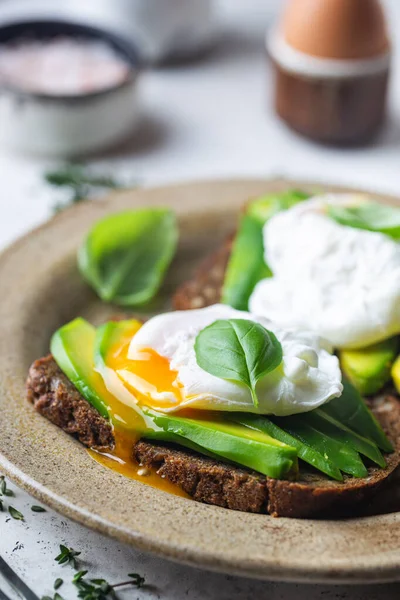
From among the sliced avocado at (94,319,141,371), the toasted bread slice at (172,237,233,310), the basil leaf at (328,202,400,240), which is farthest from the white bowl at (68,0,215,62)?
the sliced avocado at (94,319,141,371)

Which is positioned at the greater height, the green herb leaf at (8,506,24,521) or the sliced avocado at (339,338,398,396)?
the sliced avocado at (339,338,398,396)

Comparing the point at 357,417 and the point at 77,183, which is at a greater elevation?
the point at 357,417

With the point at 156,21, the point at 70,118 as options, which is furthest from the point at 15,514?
the point at 156,21

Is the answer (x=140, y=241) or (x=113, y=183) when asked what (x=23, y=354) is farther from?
(x=113, y=183)

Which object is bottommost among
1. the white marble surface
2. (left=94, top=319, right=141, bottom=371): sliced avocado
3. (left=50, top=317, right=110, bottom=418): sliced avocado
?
the white marble surface

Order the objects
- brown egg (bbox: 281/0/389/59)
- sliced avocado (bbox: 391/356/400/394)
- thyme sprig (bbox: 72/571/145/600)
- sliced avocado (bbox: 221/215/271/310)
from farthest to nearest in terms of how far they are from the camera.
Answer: brown egg (bbox: 281/0/389/59) → sliced avocado (bbox: 221/215/271/310) → sliced avocado (bbox: 391/356/400/394) → thyme sprig (bbox: 72/571/145/600)

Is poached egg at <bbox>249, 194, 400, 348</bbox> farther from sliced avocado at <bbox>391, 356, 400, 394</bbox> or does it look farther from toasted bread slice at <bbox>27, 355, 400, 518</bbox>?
toasted bread slice at <bbox>27, 355, 400, 518</bbox>

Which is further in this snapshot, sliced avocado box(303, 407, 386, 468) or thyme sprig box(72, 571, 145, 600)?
sliced avocado box(303, 407, 386, 468)

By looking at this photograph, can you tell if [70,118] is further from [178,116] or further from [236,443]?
[236,443]
